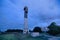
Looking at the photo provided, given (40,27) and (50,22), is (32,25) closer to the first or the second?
(40,27)

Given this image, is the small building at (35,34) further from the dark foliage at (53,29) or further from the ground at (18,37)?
the dark foliage at (53,29)

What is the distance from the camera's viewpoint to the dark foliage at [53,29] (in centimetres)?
183

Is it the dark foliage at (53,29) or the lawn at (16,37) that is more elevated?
the dark foliage at (53,29)

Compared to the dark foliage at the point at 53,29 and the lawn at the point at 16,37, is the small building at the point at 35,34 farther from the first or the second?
the dark foliage at the point at 53,29

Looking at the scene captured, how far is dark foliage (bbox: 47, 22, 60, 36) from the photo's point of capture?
6.02ft

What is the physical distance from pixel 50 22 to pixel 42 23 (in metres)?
0.12

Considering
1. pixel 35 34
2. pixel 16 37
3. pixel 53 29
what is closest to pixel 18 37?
pixel 16 37

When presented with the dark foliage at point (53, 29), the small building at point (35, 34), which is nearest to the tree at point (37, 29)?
the small building at point (35, 34)

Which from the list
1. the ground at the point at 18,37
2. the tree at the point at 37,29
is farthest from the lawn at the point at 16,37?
the tree at the point at 37,29

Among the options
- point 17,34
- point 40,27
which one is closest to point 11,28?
point 17,34

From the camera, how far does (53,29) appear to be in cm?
185

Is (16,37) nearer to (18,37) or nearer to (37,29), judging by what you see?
(18,37)

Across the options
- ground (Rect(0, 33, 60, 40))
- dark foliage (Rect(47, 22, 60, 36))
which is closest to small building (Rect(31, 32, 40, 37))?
ground (Rect(0, 33, 60, 40))

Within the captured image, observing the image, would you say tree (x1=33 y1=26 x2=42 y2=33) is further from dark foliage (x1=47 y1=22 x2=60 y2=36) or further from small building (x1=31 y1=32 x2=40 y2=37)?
dark foliage (x1=47 y1=22 x2=60 y2=36)
